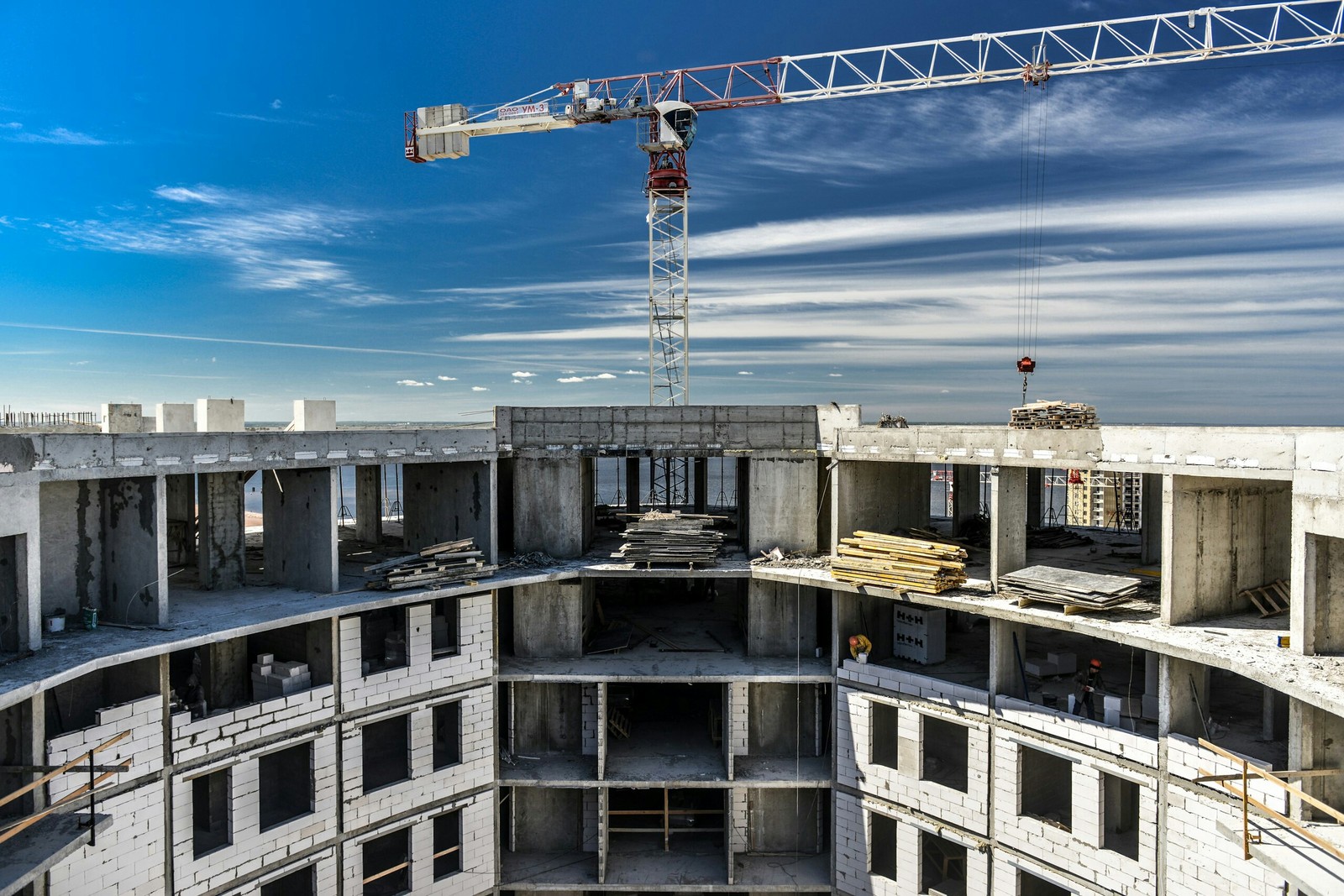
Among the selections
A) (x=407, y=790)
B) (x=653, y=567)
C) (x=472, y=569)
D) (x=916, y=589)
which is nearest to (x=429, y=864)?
(x=407, y=790)

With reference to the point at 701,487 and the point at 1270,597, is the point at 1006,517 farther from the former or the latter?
the point at 701,487

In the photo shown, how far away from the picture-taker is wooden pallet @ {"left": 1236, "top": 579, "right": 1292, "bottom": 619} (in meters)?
16.9

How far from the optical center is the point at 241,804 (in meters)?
17.1

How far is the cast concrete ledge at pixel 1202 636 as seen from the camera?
43.1 ft

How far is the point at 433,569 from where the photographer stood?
20359 mm

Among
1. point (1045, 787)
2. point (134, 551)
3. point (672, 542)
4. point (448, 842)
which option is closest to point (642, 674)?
point (672, 542)

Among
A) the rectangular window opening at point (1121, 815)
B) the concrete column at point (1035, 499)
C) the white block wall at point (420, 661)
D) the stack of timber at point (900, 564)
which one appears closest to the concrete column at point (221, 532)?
the white block wall at point (420, 661)

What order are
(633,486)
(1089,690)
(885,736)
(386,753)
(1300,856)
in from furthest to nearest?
(633,486) < (386,753) < (885,736) < (1089,690) < (1300,856)

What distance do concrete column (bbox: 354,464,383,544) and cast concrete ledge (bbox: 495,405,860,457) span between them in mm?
5930

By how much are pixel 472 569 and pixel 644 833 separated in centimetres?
924

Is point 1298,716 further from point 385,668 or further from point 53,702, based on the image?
point 53,702

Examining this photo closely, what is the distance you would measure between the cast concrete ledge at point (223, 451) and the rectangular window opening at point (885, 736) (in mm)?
12552

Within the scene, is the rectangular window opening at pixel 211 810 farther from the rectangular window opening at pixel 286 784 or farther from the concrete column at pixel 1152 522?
the concrete column at pixel 1152 522

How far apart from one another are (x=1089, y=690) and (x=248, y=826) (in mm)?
17510
